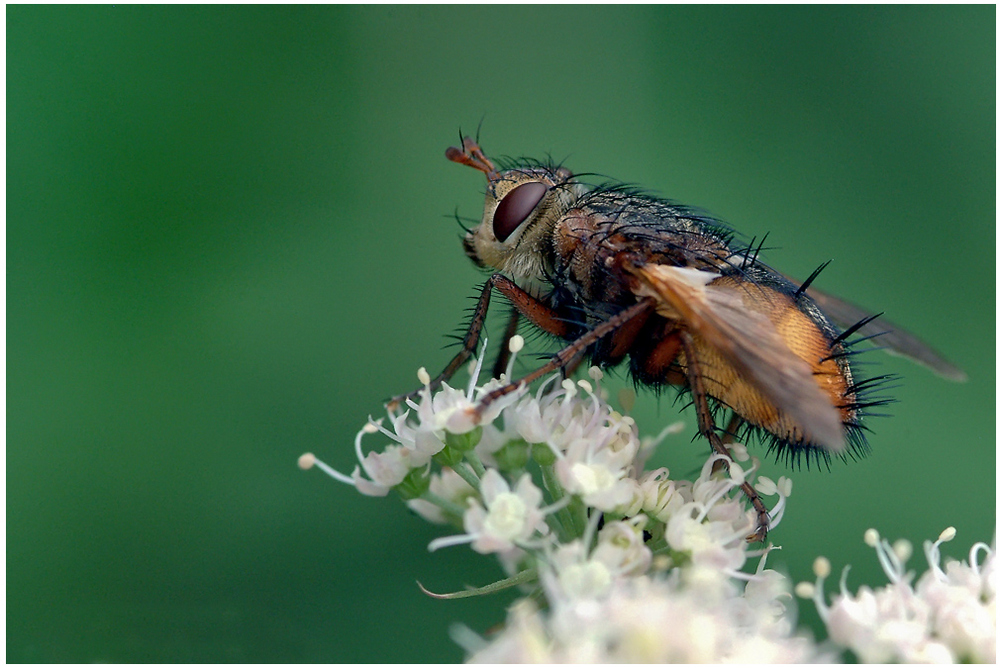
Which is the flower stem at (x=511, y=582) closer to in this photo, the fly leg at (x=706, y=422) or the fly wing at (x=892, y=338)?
the fly leg at (x=706, y=422)

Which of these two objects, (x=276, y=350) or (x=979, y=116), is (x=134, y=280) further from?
(x=979, y=116)

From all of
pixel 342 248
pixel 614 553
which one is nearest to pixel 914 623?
pixel 614 553

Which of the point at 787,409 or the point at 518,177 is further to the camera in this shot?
the point at 518,177

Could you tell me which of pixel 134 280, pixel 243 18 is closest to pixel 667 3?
pixel 243 18

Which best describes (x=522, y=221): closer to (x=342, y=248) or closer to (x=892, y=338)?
(x=892, y=338)

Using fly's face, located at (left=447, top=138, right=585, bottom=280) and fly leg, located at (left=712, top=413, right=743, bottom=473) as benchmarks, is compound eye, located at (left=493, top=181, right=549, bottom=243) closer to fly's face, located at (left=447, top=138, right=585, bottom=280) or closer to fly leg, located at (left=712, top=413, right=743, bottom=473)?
fly's face, located at (left=447, top=138, right=585, bottom=280)

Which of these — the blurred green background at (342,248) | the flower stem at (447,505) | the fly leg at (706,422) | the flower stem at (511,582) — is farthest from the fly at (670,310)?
the blurred green background at (342,248)

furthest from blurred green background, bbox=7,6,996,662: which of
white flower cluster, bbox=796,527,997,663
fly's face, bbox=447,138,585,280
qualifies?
white flower cluster, bbox=796,527,997,663
